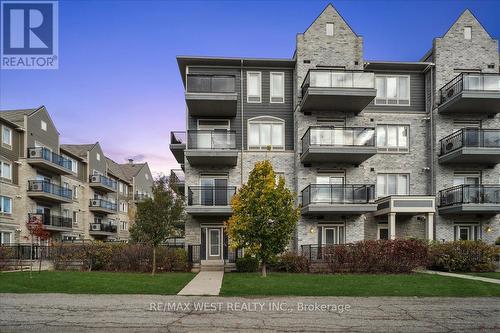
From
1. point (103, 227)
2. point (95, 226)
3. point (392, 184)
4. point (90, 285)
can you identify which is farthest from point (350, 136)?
point (103, 227)

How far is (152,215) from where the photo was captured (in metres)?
18.8

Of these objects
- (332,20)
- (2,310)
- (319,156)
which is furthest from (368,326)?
(332,20)

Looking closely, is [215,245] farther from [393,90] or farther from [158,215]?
[393,90]

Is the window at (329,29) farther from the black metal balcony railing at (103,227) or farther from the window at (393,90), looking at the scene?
the black metal balcony railing at (103,227)

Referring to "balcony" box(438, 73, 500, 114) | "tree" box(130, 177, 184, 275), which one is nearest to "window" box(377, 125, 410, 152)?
"balcony" box(438, 73, 500, 114)

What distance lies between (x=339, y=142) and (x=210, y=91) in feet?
24.9

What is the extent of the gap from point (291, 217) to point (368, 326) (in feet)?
30.4

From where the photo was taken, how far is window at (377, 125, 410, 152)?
2616 cm

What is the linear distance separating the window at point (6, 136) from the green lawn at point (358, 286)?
25.9 m

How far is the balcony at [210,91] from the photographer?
913 inches

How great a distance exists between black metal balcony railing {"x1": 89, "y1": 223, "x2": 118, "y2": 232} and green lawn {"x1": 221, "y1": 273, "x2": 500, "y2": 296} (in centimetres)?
3729

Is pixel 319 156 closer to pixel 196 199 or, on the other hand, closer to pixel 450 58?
pixel 196 199

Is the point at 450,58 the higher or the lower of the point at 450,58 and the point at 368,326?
the higher

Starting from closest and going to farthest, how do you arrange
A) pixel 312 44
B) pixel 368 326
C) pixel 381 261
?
pixel 368 326
pixel 381 261
pixel 312 44
